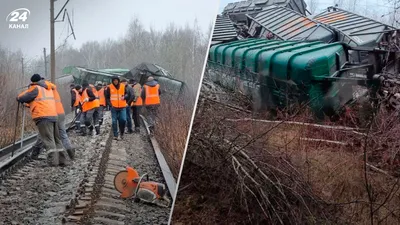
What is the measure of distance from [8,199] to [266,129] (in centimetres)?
110

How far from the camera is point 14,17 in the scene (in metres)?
1.35

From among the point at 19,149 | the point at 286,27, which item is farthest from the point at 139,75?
the point at 286,27

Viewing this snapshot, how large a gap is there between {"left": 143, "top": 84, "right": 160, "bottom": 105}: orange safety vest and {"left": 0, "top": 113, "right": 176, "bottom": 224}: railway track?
0.41 feet

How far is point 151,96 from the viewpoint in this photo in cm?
130

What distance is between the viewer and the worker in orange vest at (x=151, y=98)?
1.28 metres

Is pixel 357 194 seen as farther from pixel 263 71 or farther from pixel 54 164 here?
pixel 54 164

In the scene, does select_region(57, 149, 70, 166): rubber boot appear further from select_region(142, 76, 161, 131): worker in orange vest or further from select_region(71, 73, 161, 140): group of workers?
select_region(142, 76, 161, 131): worker in orange vest

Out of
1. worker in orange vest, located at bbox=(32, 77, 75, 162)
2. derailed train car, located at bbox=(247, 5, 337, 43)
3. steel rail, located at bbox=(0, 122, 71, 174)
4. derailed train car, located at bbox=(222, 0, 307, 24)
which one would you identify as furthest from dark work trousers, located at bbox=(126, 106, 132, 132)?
derailed train car, located at bbox=(247, 5, 337, 43)

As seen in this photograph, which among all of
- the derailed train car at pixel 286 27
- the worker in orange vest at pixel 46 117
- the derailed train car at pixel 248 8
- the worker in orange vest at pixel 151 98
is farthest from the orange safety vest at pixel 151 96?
the derailed train car at pixel 286 27

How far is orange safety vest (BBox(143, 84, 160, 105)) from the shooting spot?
1286mm

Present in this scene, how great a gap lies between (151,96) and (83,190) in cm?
41

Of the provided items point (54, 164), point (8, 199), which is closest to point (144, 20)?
point (54, 164)

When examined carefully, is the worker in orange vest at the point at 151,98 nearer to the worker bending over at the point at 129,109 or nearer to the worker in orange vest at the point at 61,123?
the worker bending over at the point at 129,109

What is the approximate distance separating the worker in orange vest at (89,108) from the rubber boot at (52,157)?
0.12m
